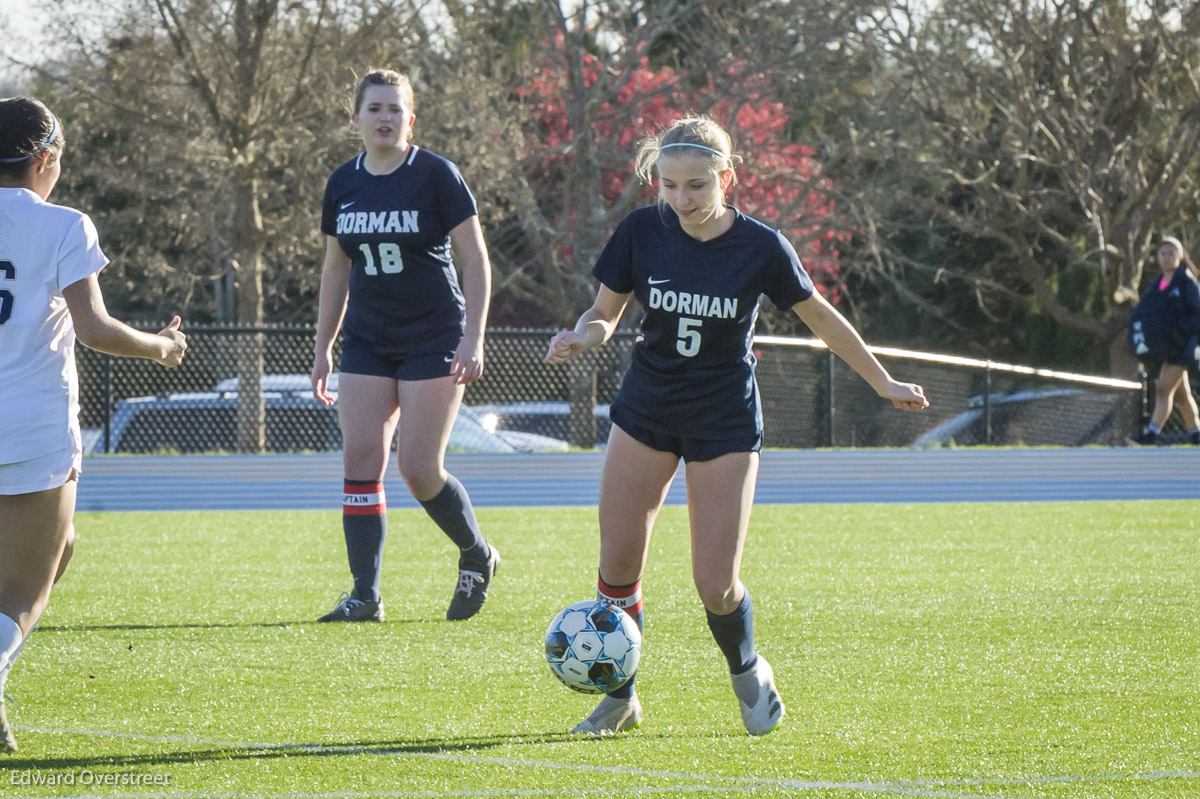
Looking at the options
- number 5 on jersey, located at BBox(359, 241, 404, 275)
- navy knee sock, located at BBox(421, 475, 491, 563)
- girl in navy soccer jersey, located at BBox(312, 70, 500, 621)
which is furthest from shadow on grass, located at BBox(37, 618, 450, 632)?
number 5 on jersey, located at BBox(359, 241, 404, 275)

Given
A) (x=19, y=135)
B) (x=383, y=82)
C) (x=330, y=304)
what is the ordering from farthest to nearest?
(x=330, y=304), (x=383, y=82), (x=19, y=135)

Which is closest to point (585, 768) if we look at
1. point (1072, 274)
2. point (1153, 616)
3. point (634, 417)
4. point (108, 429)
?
point (634, 417)

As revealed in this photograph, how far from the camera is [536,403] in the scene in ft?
51.1

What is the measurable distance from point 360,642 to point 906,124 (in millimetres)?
16385

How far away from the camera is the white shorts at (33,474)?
3436 millimetres

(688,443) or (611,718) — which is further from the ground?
(688,443)

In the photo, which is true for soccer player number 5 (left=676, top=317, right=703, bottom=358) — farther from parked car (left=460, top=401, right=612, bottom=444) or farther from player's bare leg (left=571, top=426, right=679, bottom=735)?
parked car (left=460, top=401, right=612, bottom=444)

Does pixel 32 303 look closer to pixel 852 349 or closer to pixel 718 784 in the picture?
pixel 718 784

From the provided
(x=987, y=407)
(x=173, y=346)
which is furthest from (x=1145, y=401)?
(x=173, y=346)

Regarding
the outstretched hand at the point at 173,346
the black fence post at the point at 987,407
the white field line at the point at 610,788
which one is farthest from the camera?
the black fence post at the point at 987,407

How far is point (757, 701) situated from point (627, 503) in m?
0.67

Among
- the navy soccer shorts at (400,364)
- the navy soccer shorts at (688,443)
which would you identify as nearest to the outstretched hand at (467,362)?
the navy soccer shorts at (400,364)

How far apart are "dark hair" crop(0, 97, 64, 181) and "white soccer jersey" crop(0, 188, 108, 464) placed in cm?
8

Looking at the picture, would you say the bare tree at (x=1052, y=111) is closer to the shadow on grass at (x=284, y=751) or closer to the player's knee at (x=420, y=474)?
the player's knee at (x=420, y=474)
